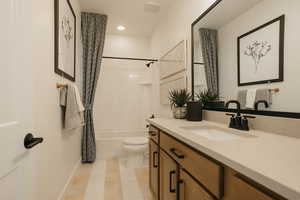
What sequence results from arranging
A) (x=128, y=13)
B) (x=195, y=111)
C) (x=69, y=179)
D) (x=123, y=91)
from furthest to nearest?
(x=123, y=91) → (x=128, y=13) → (x=69, y=179) → (x=195, y=111)

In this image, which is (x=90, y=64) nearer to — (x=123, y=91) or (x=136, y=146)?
(x=123, y=91)

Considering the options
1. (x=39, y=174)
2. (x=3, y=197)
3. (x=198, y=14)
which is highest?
(x=198, y=14)

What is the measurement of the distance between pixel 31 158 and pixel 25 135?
13 centimetres

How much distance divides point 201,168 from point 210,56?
1.22m

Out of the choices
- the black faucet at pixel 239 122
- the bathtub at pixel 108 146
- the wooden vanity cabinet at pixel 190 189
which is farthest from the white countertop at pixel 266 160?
the bathtub at pixel 108 146

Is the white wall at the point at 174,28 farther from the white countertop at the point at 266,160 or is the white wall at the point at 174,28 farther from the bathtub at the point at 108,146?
the white countertop at the point at 266,160

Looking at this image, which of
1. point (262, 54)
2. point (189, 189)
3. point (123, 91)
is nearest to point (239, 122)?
point (262, 54)

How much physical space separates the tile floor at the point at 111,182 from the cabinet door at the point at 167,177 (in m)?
0.55

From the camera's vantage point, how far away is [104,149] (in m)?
3.22

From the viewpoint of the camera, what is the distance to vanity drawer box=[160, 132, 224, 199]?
2.08 feet

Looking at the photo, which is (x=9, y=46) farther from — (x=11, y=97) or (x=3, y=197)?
(x=3, y=197)

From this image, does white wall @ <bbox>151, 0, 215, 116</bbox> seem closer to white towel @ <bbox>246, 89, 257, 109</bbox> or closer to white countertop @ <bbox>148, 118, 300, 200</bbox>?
white towel @ <bbox>246, 89, 257, 109</bbox>

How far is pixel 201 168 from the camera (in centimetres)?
75

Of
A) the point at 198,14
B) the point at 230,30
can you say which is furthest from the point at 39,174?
the point at 198,14
